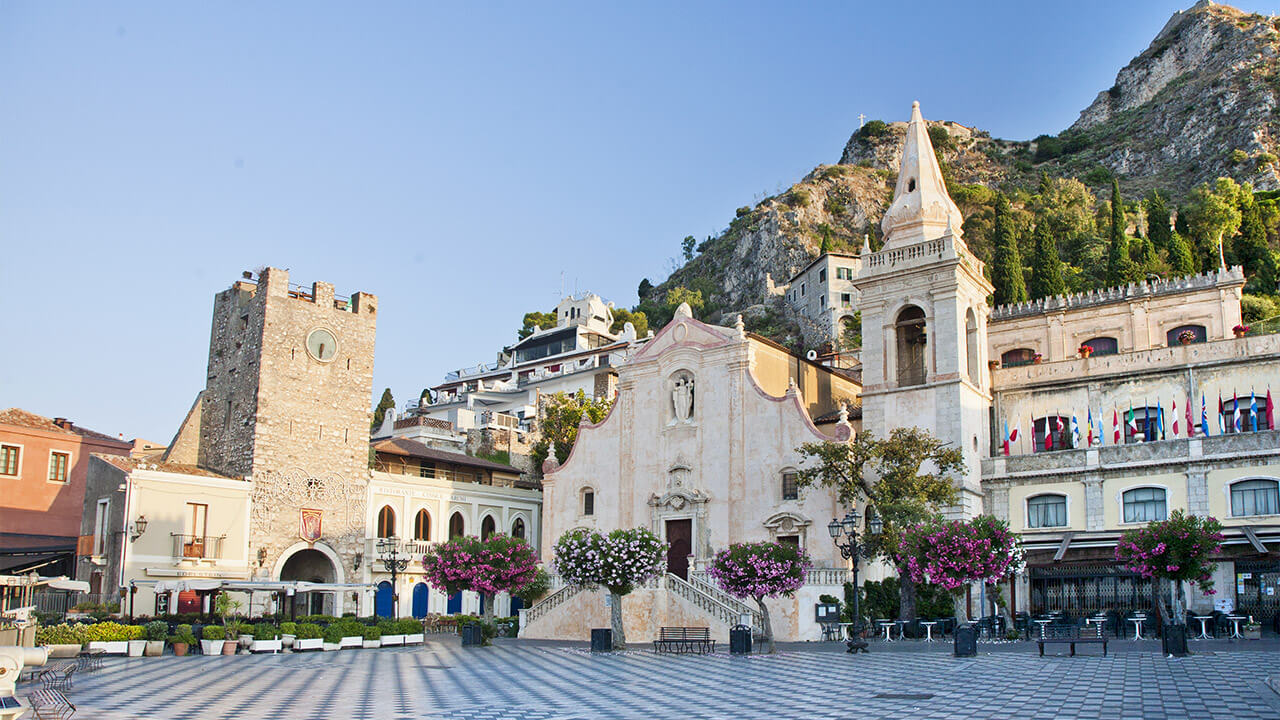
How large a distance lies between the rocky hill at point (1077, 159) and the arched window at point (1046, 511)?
54199 mm

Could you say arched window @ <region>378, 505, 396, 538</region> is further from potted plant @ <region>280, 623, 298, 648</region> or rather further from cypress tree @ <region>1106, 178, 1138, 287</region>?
cypress tree @ <region>1106, 178, 1138, 287</region>

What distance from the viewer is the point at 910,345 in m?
46.0

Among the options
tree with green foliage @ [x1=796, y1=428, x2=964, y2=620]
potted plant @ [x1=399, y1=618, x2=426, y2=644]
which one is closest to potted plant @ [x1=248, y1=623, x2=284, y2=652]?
potted plant @ [x1=399, y1=618, x2=426, y2=644]

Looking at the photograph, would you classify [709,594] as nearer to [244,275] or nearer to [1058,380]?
[1058,380]

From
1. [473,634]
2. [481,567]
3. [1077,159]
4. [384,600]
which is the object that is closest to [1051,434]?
[481,567]

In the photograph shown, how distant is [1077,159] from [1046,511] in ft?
312

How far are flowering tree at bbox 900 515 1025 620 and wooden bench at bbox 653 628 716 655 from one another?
21.1 ft

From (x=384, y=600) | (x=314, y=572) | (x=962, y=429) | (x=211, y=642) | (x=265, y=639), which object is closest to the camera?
(x=211, y=642)

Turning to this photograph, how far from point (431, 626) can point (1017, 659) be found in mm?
27788

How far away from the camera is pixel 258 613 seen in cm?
4219

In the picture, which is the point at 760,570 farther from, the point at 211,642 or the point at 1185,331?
the point at 1185,331

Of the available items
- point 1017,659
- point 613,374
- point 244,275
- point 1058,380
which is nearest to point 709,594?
point 1017,659

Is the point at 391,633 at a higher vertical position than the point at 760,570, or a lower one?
lower

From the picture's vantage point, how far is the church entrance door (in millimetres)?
44656
